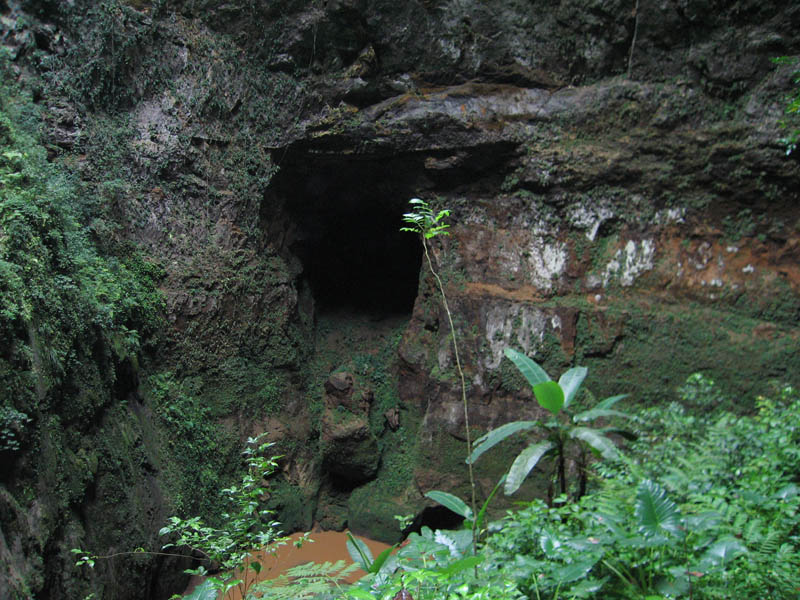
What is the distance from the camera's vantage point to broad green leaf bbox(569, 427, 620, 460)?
291 centimetres

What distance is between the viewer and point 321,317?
8.67m

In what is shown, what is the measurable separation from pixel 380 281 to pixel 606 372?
4.70m

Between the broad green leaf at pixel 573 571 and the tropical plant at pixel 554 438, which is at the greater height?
the tropical plant at pixel 554 438

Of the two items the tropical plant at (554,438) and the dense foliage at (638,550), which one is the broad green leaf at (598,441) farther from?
the dense foliage at (638,550)

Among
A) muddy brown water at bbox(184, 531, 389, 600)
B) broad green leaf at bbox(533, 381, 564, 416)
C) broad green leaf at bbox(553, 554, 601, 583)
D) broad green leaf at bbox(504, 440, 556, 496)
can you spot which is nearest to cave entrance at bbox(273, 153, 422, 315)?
muddy brown water at bbox(184, 531, 389, 600)

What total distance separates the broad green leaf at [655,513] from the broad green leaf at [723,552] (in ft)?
0.55

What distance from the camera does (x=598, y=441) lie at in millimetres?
2936

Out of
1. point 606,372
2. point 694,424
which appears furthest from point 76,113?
point 694,424

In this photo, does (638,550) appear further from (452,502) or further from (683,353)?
(683,353)

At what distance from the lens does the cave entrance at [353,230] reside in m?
7.33

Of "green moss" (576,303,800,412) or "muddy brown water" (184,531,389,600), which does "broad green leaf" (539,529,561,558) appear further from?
"green moss" (576,303,800,412)

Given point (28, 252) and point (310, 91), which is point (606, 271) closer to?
point (310, 91)

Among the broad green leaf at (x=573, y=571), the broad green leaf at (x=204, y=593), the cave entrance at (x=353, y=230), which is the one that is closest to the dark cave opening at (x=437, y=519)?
the cave entrance at (x=353, y=230)

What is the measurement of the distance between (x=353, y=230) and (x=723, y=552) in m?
7.82
